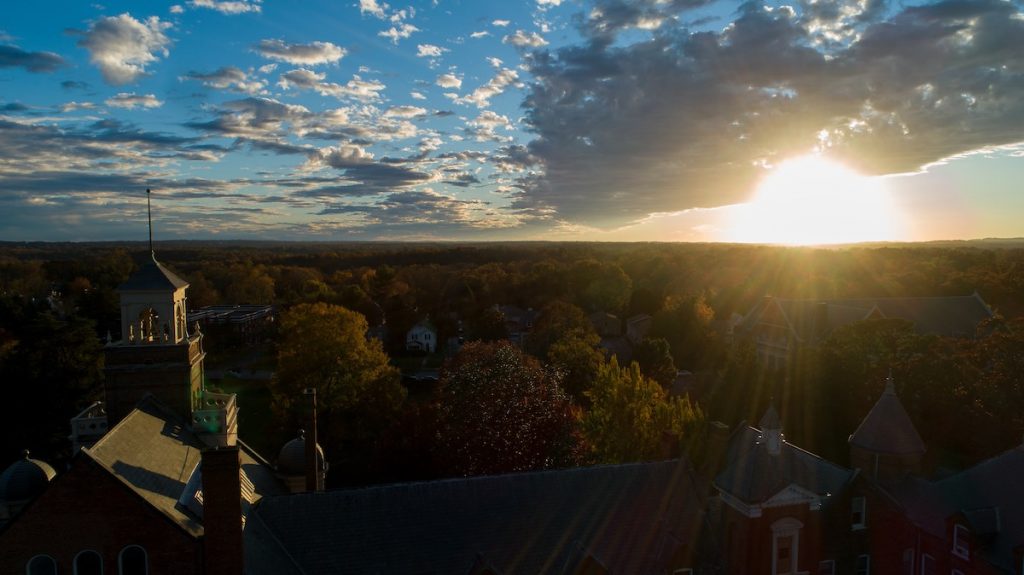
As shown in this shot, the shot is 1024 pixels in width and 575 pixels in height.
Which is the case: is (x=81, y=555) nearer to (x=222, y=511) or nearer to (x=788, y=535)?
(x=222, y=511)

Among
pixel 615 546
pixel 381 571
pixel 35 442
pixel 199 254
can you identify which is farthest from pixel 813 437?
pixel 199 254

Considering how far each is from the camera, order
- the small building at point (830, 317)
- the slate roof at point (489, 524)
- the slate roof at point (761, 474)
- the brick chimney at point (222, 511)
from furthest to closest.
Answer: the small building at point (830, 317) < the slate roof at point (761, 474) < the slate roof at point (489, 524) < the brick chimney at point (222, 511)

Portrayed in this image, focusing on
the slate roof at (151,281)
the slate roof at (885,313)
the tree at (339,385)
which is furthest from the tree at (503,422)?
the slate roof at (885,313)

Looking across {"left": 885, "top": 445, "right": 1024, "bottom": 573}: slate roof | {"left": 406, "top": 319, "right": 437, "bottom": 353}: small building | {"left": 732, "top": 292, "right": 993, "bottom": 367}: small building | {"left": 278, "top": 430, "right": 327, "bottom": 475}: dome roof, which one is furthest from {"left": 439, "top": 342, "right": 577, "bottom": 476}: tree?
{"left": 406, "top": 319, "right": 437, "bottom": 353}: small building

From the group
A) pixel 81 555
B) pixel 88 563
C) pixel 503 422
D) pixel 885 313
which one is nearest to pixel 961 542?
pixel 503 422

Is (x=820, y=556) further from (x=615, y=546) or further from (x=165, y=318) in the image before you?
(x=165, y=318)

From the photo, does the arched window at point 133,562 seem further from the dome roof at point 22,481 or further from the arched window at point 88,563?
the dome roof at point 22,481
